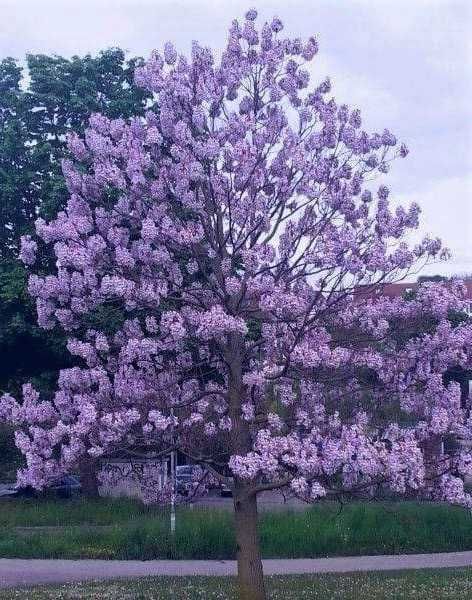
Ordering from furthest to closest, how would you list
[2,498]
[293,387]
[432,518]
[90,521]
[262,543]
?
1. [2,498]
2. [90,521]
3. [432,518]
4. [262,543]
5. [293,387]

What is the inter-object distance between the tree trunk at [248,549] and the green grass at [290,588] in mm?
1642

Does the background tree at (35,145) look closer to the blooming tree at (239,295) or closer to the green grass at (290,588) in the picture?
the green grass at (290,588)

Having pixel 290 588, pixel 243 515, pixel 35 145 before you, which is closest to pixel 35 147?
pixel 35 145

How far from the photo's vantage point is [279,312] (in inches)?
347

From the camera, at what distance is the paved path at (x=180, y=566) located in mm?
14398

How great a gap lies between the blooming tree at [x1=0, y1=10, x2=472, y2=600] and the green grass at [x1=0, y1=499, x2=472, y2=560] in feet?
22.6

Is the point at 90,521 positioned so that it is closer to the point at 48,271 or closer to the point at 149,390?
the point at 48,271

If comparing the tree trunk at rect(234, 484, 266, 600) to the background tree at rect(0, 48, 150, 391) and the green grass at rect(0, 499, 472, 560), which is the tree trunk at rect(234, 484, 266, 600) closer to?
the green grass at rect(0, 499, 472, 560)

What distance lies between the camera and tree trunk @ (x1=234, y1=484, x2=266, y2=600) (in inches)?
365

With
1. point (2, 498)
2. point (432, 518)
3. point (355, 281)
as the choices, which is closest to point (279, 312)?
point (355, 281)

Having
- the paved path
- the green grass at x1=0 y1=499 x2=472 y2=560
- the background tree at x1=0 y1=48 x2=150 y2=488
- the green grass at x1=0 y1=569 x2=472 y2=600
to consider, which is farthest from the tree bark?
the background tree at x1=0 y1=48 x2=150 y2=488

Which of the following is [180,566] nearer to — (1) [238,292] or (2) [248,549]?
(2) [248,549]

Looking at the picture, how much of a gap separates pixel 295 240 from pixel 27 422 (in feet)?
10.4

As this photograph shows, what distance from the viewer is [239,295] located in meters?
9.05
